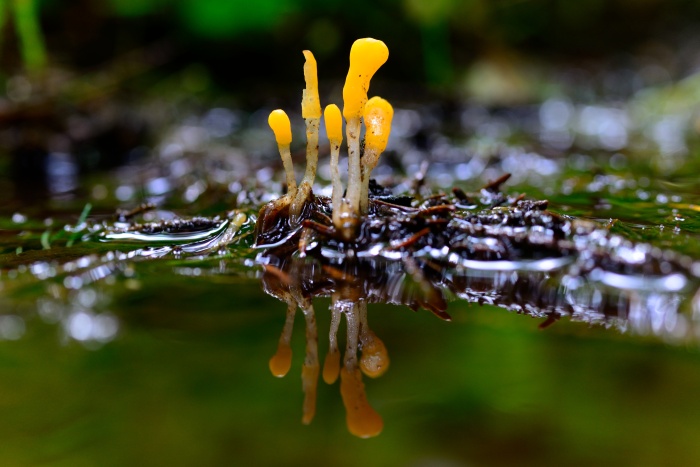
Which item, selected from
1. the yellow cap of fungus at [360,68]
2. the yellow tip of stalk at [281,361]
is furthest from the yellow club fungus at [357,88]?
the yellow tip of stalk at [281,361]

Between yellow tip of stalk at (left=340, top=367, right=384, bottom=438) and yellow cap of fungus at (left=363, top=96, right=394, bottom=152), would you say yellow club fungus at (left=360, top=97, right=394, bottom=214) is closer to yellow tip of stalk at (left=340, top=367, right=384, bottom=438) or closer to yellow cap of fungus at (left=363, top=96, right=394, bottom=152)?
yellow cap of fungus at (left=363, top=96, right=394, bottom=152)

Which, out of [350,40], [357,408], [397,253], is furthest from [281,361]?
[350,40]

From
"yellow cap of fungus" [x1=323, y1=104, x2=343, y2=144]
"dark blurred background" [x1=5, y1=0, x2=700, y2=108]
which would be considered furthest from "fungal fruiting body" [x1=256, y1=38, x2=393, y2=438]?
"dark blurred background" [x1=5, y1=0, x2=700, y2=108]

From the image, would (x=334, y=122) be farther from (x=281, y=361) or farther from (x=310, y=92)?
(x=281, y=361)

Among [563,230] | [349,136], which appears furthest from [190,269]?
[563,230]

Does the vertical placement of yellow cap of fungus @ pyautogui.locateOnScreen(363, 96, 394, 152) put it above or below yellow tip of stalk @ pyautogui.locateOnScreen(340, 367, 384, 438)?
above

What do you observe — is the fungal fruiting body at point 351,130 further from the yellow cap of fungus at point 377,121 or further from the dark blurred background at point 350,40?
the dark blurred background at point 350,40

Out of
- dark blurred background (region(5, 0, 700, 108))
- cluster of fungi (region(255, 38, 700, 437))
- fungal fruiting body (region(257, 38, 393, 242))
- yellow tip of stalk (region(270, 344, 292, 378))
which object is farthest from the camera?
dark blurred background (region(5, 0, 700, 108))

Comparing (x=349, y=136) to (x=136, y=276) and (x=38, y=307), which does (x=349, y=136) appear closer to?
(x=136, y=276)
